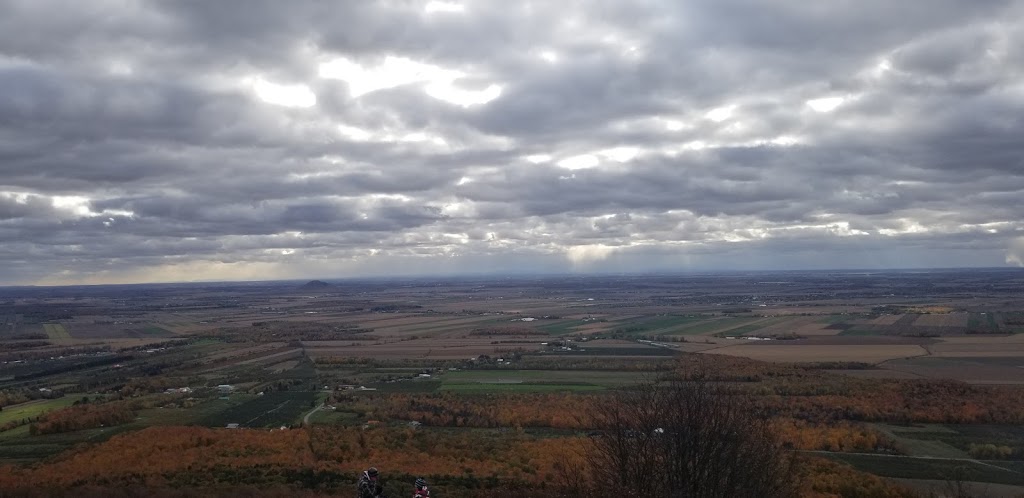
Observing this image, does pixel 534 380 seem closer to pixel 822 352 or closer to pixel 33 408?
pixel 822 352

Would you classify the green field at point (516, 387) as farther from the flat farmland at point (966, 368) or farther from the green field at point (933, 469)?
the flat farmland at point (966, 368)

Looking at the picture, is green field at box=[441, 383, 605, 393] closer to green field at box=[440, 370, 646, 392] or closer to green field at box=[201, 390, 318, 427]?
green field at box=[440, 370, 646, 392]

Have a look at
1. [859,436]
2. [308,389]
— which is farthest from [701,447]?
[308,389]

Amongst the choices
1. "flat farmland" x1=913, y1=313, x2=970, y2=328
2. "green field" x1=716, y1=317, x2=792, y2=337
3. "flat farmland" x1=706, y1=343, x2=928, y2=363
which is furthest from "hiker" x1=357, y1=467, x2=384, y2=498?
"flat farmland" x1=913, y1=313, x2=970, y2=328

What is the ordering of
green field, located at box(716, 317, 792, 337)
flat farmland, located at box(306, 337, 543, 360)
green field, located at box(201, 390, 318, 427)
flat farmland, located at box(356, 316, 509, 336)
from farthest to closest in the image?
flat farmland, located at box(356, 316, 509, 336) → green field, located at box(716, 317, 792, 337) → flat farmland, located at box(306, 337, 543, 360) → green field, located at box(201, 390, 318, 427)

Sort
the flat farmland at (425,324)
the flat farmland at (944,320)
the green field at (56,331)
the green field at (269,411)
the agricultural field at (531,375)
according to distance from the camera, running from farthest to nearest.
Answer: the flat farmland at (425,324) → the green field at (56,331) → the flat farmland at (944,320) → the green field at (269,411) → the agricultural field at (531,375)

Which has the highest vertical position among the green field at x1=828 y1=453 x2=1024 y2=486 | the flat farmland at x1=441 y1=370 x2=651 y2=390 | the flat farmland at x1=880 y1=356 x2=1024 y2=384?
the flat farmland at x1=880 y1=356 x2=1024 y2=384

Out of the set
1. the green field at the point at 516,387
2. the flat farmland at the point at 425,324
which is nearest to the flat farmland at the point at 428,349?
the flat farmland at the point at 425,324

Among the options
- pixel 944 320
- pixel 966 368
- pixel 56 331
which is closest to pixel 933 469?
pixel 966 368

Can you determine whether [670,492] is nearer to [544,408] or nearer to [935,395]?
[544,408]
